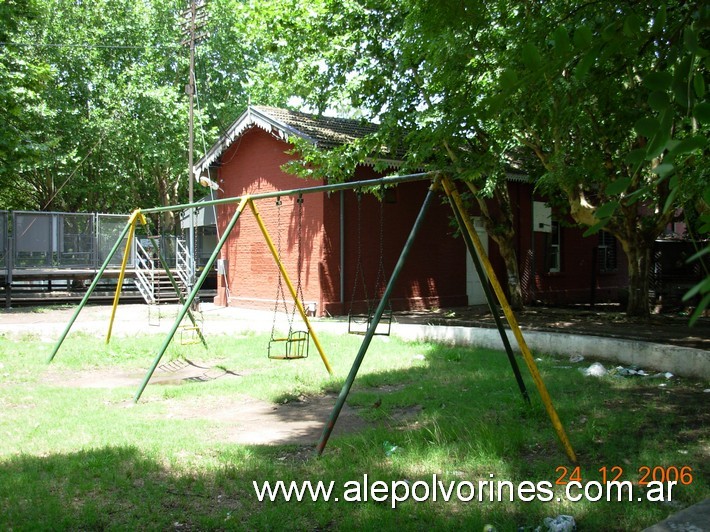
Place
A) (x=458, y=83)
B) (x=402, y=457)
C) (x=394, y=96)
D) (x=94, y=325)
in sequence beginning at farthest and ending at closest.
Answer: (x=94, y=325), (x=394, y=96), (x=458, y=83), (x=402, y=457)

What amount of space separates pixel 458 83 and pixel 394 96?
5731mm

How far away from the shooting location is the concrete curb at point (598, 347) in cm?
845

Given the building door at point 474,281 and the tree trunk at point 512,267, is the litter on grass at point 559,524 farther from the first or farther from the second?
the building door at point 474,281

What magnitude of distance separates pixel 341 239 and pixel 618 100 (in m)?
11.0

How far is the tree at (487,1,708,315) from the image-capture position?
7.09 feet

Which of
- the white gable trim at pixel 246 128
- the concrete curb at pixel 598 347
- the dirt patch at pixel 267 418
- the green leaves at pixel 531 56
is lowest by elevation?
the dirt patch at pixel 267 418

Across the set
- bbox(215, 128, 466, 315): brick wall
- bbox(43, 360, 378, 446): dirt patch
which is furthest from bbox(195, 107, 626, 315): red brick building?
bbox(43, 360, 378, 446): dirt patch

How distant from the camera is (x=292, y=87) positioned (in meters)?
15.7

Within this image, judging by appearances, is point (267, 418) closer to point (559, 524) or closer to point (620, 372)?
point (559, 524)

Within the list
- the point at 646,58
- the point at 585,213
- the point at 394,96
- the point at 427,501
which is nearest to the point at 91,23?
the point at 394,96

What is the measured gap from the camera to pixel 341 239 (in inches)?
685

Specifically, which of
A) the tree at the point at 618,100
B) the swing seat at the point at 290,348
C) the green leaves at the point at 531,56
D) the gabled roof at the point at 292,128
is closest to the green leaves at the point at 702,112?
the tree at the point at 618,100

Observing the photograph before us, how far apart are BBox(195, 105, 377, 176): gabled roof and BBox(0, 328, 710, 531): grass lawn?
9128 millimetres

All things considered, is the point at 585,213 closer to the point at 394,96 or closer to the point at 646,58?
the point at 394,96
